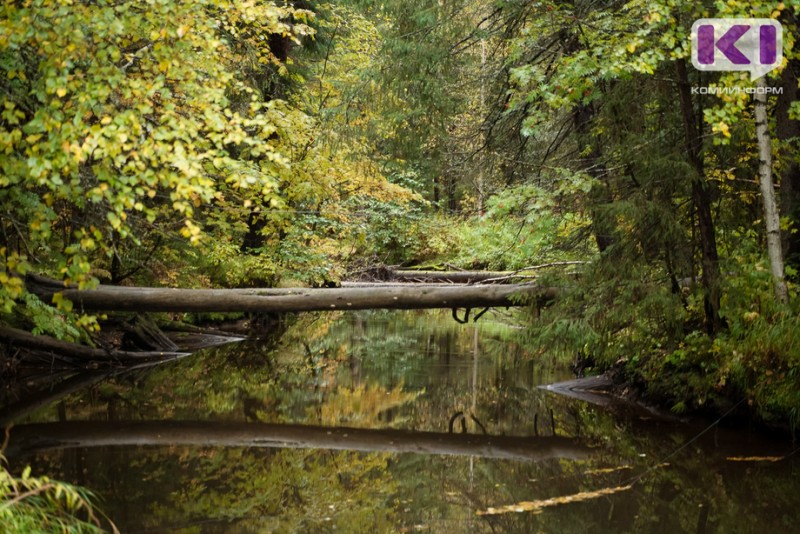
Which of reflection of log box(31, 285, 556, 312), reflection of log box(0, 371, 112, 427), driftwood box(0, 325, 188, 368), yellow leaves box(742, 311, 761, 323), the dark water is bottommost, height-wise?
the dark water

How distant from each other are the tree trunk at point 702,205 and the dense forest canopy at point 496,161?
0.08ft

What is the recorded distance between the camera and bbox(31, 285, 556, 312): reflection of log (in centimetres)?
1002

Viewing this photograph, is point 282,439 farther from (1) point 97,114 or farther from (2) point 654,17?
(2) point 654,17

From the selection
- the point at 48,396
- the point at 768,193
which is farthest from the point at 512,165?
the point at 48,396

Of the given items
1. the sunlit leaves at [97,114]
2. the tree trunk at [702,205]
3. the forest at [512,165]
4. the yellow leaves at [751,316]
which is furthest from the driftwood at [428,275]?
the sunlit leaves at [97,114]

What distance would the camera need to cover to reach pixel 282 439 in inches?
313

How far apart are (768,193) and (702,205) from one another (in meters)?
1.05

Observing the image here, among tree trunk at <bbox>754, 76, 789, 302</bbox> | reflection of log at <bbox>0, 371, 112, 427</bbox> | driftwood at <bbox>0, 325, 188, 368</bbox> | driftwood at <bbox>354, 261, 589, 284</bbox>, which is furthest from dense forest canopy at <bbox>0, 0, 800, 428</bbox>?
driftwood at <bbox>354, 261, 589, 284</bbox>

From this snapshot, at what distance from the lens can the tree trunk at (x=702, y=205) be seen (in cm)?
807

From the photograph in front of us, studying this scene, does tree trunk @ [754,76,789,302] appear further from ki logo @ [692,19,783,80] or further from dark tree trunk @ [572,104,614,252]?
dark tree trunk @ [572,104,614,252]

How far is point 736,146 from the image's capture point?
27.4 ft

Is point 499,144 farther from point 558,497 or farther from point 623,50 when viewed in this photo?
point 558,497

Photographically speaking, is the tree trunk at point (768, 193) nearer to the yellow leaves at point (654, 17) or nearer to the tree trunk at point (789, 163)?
the tree trunk at point (789, 163)

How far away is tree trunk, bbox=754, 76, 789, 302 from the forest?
2cm
